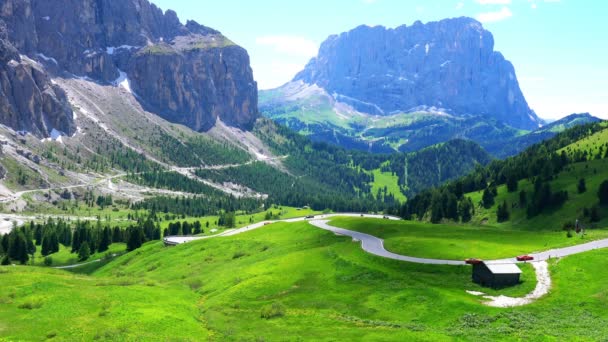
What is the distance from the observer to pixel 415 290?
67750mm

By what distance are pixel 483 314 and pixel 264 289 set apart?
3304 cm

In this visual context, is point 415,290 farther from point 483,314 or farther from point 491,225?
point 491,225

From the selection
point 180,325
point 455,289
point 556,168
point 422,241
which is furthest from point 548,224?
point 180,325

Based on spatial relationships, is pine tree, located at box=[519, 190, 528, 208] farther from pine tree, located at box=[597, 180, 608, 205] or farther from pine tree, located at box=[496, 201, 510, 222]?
pine tree, located at box=[597, 180, 608, 205]

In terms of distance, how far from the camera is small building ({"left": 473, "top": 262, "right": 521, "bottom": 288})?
68188 millimetres

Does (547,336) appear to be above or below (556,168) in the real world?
below

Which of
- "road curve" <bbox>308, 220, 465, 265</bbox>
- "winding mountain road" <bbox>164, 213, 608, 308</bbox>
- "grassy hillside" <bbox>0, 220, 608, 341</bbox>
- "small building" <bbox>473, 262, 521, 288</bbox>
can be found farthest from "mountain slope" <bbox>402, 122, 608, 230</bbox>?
"small building" <bbox>473, 262, 521, 288</bbox>

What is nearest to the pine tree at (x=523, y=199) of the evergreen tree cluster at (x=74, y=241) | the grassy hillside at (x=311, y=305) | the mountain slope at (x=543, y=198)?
the mountain slope at (x=543, y=198)

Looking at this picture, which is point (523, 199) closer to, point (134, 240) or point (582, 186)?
point (582, 186)

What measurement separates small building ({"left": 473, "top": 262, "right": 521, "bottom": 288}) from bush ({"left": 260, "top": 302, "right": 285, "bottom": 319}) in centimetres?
2884

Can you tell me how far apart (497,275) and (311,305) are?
26.1 m

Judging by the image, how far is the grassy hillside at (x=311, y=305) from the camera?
5466cm

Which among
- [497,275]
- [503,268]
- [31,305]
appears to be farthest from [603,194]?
[31,305]

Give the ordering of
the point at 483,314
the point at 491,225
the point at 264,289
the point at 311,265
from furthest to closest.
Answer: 1. the point at 491,225
2. the point at 311,265
3. the point at 264,289
4. the point at 483,314
